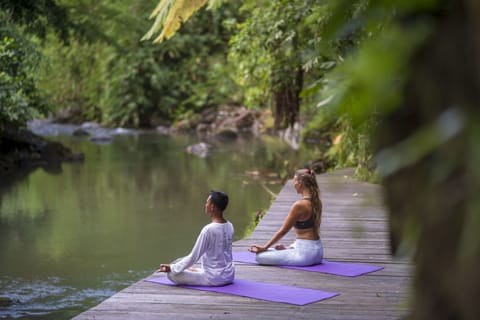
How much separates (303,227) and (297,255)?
0.24 m

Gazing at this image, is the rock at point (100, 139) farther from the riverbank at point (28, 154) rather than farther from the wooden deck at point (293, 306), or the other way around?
the wooden deck at point (293, 306)

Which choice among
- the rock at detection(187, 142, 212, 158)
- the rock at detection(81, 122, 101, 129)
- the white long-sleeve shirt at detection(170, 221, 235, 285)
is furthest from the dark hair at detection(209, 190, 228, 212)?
the rock at detection(81, 122, 101, 129)

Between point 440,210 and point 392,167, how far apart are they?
0.26 ft

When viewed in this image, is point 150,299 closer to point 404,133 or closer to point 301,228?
point 301,228

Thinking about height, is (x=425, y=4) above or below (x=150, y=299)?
above

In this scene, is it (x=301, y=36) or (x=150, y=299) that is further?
(x=301, y=36)

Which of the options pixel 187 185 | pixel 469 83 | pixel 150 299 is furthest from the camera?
pixel 187 185

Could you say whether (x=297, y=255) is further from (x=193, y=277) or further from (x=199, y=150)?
(x=199, y=150)

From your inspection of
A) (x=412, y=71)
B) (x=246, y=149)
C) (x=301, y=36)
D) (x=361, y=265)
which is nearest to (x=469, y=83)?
(x=412, y=71)

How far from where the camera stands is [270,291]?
5.52 m

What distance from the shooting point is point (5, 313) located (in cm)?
748

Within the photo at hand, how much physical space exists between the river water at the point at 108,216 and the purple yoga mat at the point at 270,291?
Answer: 2.20 metres

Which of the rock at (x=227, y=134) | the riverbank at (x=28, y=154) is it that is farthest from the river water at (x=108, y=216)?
the rock at (x=227, y=134)

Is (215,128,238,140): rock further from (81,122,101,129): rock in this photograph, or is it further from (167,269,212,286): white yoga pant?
(167,269,212,286): white yoga pant
